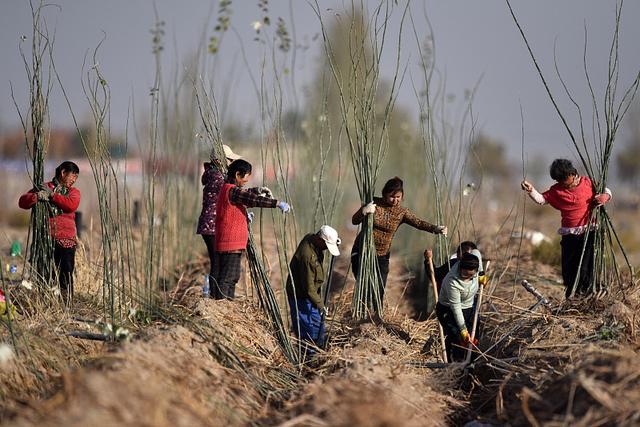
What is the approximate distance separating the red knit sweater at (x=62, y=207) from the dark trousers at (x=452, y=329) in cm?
252

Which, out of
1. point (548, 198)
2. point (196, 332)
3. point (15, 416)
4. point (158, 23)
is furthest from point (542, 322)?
point (158, 23)

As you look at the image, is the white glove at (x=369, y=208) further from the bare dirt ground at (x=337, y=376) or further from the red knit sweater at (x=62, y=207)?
the red knit sweater at (x=62, y=207)

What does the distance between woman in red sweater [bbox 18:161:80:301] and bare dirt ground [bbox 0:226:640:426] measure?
113cm

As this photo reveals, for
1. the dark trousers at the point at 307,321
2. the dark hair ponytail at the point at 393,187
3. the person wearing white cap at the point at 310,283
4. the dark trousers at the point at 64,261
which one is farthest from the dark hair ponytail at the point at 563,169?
the dark trousers at the point at 64,261

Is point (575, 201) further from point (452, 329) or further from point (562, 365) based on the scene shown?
point (562, 365)

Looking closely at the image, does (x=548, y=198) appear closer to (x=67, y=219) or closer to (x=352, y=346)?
(x=352, y=346)

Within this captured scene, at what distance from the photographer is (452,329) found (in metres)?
5.09

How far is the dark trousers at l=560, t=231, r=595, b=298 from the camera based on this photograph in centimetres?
566

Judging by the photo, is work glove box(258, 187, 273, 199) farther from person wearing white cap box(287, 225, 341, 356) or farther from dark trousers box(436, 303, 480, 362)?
dark trousers box(436, 303, 480, 362)

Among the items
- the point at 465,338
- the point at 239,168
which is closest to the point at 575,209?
the point at 465,338

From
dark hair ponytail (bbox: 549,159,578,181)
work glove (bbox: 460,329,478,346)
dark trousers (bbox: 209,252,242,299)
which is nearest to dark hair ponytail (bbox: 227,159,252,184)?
dark trousers (bbox: 209,252,242,299)

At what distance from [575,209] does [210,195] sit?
2.55m

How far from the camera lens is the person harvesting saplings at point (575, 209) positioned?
5559mm

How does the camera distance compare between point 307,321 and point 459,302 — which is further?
point 307,321
